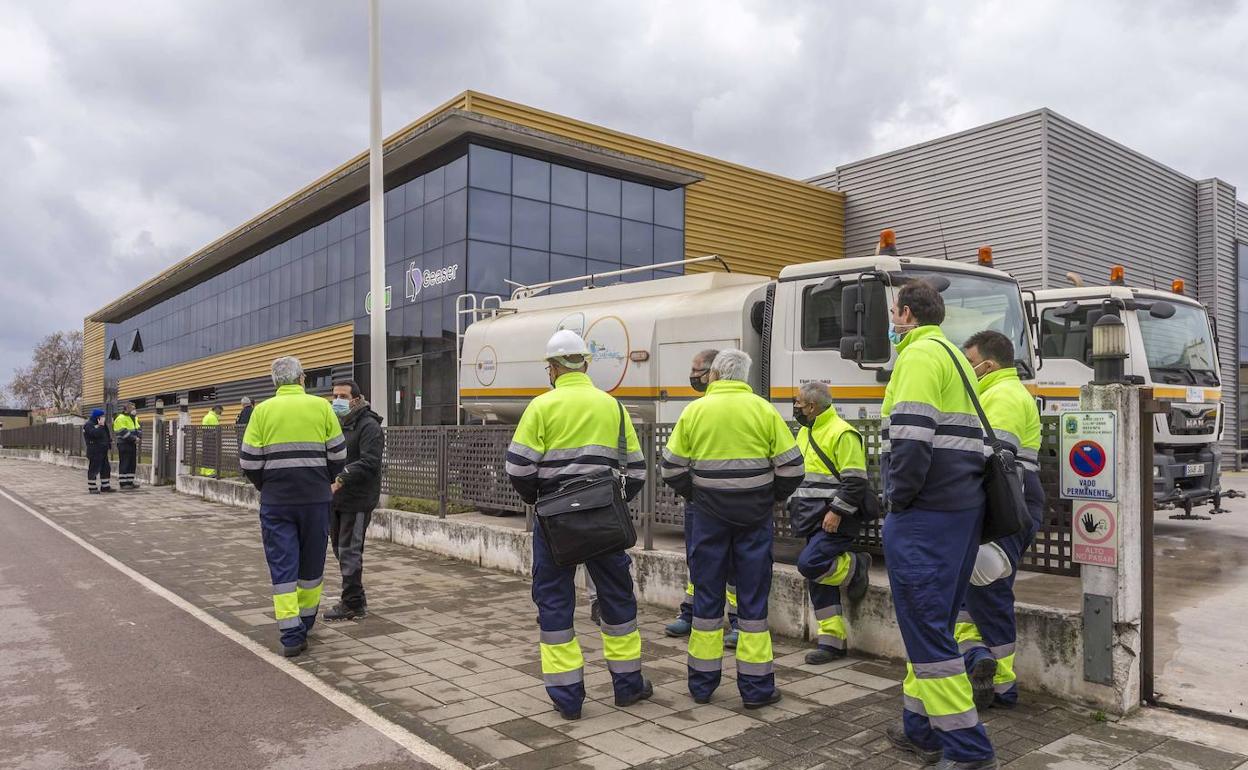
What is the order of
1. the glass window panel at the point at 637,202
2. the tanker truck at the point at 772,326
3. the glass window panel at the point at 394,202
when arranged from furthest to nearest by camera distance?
the glass window panel at the point at 394,202, the glass window panel at the point at 637,202, the tanker truck at the point at 772,326

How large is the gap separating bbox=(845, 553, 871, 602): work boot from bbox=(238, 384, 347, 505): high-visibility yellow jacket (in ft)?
12.1

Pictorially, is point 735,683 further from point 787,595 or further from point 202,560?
point 202,560

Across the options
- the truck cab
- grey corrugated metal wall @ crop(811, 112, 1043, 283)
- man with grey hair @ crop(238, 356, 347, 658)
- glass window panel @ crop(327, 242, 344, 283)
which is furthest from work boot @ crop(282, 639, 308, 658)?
glass window panel @ crop(327, 242, 344, 283)

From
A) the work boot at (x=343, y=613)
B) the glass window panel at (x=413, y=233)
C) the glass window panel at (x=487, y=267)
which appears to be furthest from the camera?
the glass window panel at (x=413, y=233)

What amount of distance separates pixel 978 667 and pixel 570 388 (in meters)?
2.59

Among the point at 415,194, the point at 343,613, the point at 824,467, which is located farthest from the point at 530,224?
the point at 824,467

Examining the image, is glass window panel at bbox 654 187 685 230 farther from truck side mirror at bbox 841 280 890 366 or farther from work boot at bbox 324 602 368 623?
work boot at bbox 324 602 368 623

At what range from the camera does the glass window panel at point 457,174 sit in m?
21.8

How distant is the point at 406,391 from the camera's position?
24.1 meters

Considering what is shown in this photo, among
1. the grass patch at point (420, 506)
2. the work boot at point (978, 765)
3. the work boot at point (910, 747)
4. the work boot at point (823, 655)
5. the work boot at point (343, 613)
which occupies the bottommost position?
the work boot at point (343, 613)

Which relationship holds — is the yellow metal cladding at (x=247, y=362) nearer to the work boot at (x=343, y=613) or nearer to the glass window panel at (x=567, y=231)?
the glass window panel at (x=567, y=231)

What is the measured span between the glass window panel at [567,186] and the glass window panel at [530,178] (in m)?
0.17

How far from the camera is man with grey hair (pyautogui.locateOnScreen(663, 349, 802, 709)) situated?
4.83m

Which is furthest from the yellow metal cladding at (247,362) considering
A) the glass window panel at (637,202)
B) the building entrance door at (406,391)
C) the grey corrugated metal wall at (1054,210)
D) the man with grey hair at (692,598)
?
the man with grey hair at (692,598)
